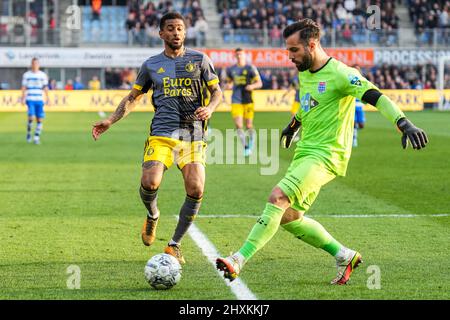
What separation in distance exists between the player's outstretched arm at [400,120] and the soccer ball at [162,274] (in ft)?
6.37

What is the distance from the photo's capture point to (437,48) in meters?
48.9

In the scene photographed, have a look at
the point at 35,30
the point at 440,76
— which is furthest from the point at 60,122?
the point at 440,76

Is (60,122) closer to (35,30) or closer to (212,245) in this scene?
(35,30)

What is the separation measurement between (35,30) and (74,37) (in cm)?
203

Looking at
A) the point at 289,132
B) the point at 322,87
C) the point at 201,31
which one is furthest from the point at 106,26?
the point at 322,87

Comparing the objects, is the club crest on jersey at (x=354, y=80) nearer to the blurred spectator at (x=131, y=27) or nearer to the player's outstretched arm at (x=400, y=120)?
the player's outstretched arm at (x=400, y=120)

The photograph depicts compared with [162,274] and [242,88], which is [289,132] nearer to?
[162,274]

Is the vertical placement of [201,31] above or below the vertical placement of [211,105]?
below

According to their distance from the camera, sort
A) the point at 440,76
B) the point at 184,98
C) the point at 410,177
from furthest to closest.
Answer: the point at 440,76 → the point at 410,177 → the point at 184,98

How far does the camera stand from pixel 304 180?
722 centimetres

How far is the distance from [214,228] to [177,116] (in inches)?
87.6

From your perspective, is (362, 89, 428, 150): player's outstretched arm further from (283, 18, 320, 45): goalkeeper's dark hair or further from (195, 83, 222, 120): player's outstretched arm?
(195, 83, 222, 120): player's outstretched arm

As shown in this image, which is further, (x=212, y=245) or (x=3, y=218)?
(x=3, y=218)
